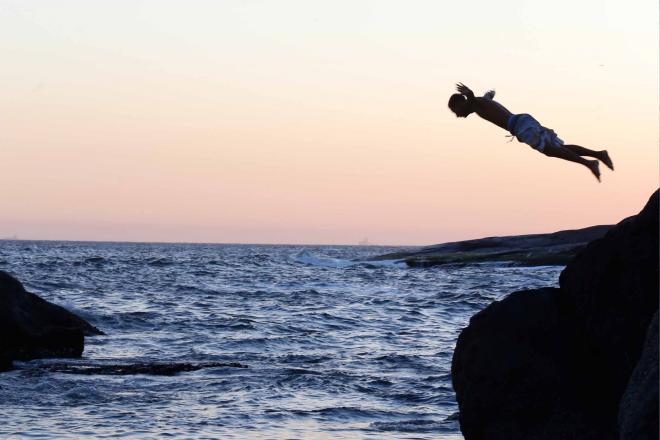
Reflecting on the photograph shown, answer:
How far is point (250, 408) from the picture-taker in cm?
1498

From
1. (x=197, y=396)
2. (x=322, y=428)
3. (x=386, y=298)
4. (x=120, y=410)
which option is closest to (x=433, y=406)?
(x=322, y=428)

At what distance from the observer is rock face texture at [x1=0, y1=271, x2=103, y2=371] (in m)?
19.1

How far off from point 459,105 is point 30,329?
11.5 m

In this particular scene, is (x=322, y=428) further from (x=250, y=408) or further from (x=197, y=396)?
(x=197, y=396)

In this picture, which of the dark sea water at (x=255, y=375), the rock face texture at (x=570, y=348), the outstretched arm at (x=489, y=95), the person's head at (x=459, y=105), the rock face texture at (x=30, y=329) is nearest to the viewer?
the rock face texture at (x=570, y=348)

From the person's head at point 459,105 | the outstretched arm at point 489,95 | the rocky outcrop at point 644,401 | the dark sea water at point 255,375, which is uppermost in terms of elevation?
the outstretched arm at point 489,95

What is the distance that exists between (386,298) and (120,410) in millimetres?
27626

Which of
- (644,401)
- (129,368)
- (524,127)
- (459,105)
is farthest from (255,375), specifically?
(644,401)

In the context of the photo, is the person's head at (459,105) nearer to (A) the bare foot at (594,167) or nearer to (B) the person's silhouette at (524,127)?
(B) the person's silhouette at (524,127)

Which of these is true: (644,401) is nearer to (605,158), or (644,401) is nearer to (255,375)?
(605,158)

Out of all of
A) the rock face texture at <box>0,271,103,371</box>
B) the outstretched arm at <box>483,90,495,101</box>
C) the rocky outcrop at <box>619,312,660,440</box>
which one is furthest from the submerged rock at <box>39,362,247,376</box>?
the rocky outcrop at <box>619,312,660,440</box>

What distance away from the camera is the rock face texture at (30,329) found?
62.8 ft

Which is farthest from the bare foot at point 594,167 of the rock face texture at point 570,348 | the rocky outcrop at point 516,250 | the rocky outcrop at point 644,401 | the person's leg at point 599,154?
the rocky outcrop at point 516,250

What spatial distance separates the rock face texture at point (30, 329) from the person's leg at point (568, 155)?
11348mm
